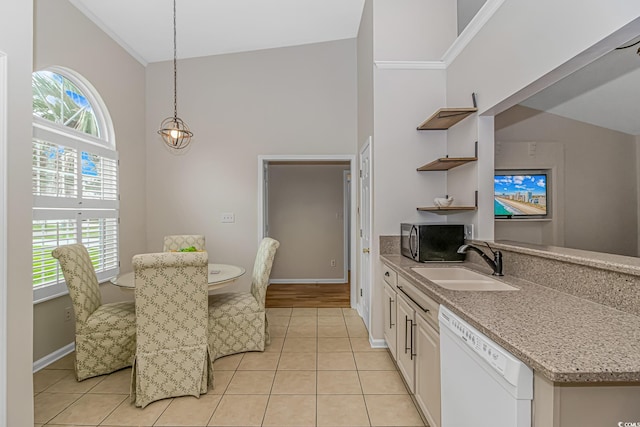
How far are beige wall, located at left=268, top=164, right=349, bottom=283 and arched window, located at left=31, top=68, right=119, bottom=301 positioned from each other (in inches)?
109

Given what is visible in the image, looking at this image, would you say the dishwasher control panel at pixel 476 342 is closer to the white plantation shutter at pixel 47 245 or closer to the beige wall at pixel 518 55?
the beige wall at pixel 518 55

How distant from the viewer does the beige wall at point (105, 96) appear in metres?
2.82

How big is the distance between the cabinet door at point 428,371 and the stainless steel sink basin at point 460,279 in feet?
0.93

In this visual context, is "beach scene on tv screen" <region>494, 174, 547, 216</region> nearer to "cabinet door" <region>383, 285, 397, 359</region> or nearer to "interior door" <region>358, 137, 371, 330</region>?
"interior door" <region>358, 137, 371, 330</region>

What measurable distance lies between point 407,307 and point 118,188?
3462 millimetres

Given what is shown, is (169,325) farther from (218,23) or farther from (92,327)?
(218,23)

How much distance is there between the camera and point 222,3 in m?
3.33

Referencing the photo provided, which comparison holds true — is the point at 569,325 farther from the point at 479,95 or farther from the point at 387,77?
the point at 387,77

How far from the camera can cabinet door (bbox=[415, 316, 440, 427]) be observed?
167 cm

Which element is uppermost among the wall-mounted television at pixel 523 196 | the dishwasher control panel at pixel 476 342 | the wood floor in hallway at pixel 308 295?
the wall-mounted television at pixel 523 196

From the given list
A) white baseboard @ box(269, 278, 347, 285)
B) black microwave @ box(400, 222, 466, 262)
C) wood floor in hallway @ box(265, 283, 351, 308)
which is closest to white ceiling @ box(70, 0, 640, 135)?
black microwave @ box(400, 222, 466, 262)

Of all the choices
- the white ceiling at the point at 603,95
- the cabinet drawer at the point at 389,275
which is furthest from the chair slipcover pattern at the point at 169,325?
the white ceiling at the point at 603,95

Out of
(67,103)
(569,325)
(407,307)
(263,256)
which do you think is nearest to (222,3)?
(67,103)

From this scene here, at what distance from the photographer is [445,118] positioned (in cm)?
274
